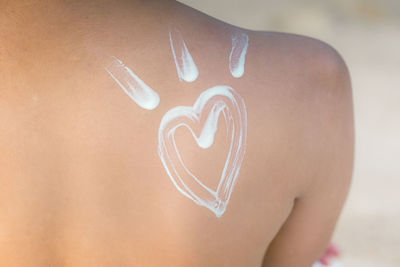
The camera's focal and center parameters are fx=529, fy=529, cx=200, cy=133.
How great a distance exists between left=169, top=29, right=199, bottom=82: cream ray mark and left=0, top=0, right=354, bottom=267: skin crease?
0.01 m

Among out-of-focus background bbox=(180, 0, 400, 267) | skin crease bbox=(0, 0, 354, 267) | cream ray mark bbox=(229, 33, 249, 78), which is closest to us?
skin crease bbox=(0, 0, 354, 267)

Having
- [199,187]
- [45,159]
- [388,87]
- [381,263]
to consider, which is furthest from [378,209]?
[45,159]

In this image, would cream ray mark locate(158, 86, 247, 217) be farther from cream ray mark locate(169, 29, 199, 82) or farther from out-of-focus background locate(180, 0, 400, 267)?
out-of-focus background locate(180, 0, 400, 267)

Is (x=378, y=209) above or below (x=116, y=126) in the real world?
above

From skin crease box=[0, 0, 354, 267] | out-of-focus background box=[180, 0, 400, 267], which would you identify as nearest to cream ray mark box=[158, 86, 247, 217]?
skin crease box=[0, 0, 354, 267]

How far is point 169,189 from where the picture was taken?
41.8 inches

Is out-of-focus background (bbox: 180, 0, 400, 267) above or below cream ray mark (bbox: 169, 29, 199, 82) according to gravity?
above

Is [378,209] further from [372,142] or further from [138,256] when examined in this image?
[138,256]

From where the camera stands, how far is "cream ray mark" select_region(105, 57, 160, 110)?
1009mm

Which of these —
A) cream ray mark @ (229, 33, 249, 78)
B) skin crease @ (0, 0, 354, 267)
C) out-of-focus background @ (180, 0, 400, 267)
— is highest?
out-of-focus background @ (180, 0, 400, 267)

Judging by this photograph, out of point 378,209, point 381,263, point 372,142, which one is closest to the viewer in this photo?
point 381,263

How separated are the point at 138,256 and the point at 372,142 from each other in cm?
341

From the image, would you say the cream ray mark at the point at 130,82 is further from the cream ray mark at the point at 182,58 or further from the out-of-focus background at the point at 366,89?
the out-of-focus background at the point at 366,89

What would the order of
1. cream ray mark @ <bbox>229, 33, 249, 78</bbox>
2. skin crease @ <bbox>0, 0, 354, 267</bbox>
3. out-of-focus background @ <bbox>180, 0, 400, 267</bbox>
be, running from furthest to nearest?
out-of-focus background @ <bbox>180, 0, 400, 267</bbox>
cream ray mark @ <bbox>229, 33, 249, 78</bbox>
skin crease @ <bbox>0, 0, 354, 267</bbox>
